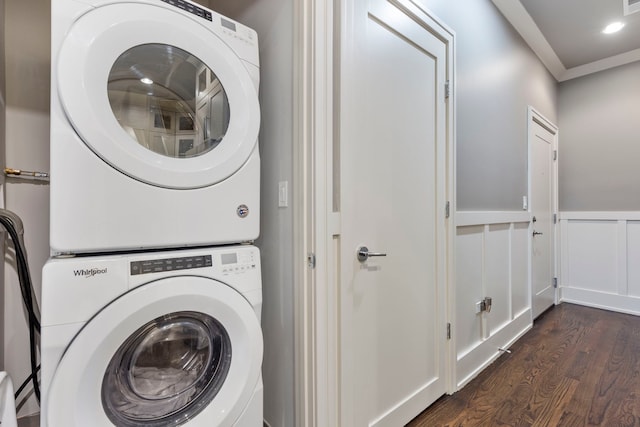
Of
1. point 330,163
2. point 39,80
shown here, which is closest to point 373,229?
point 330,163

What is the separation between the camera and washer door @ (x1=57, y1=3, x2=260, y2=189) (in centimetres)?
76

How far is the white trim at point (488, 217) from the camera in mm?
1839

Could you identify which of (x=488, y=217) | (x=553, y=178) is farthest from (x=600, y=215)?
(x=488, y=217)

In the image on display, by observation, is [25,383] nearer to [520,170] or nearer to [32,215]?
[32,215]

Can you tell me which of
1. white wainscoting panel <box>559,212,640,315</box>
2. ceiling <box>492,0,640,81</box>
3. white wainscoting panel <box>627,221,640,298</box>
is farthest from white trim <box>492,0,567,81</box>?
white wainscoting panel <box>627,221,640,298</box>

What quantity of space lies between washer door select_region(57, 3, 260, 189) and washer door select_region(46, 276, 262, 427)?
1.14 feet

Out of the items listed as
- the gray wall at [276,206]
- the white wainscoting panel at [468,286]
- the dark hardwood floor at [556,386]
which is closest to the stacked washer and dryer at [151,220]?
the gray wall at [276,206]

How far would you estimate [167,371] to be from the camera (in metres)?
0.92

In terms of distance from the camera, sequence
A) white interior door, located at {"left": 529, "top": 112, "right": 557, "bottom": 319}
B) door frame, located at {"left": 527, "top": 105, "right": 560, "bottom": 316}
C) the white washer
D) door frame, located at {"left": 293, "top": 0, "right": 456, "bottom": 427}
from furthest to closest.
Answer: white interior door, located at {"left": 529, "top": 112, "right": 557, "bottom": 319} → door frame, located at {"left": 527, "top": 105, "right": 560, "bottom": 316} → door frame, located at {"left": 293, "top": 0, "right": 456, "bottom": 427} → the white washer

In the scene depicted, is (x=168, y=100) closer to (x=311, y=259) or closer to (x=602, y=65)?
(x=311, y=259)

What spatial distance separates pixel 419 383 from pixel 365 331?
0.61 m

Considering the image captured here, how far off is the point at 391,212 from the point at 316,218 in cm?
52

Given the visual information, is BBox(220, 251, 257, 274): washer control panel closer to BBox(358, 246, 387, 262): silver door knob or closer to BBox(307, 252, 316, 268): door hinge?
BBox(307, 252, 316, 268): door hinge

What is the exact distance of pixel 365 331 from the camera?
1.26 meters
